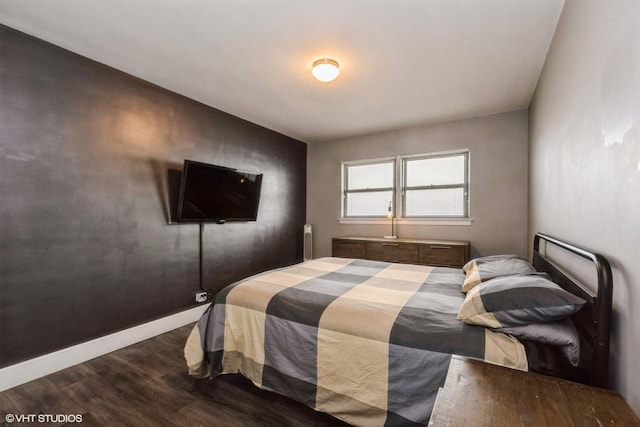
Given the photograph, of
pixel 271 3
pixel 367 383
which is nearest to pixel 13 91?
pixel 271 3

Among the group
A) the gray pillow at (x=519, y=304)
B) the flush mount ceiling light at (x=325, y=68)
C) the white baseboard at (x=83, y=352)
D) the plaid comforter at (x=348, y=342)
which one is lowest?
the white baseboard at (x=83, y=352)

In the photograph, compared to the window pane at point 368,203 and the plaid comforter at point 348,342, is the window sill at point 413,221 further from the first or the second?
the plaid comforter at point 348,342

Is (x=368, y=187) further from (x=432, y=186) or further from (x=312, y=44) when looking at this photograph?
(x=312, y=44)

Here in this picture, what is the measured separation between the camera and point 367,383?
149 cm

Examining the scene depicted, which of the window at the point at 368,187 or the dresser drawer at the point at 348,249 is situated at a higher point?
the window at the point at 368,187

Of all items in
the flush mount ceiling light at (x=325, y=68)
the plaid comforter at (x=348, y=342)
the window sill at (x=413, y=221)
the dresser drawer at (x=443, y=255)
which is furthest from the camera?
the window sill at (x=413, y=221)

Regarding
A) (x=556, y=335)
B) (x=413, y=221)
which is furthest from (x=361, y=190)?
(x=556, y=335)

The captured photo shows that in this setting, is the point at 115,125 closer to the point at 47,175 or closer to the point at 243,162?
the point at 47,175

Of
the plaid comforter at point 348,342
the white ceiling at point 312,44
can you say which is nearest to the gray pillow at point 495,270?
the plaid comforter at point 348,342

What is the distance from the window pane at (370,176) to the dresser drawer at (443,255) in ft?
4.32

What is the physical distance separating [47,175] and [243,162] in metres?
2.12

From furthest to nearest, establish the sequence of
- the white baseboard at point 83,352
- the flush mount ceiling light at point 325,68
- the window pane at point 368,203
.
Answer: the window pane at point 368,203
the flush mount ceiling light at point 325,68
the white baseboard at point 83,352

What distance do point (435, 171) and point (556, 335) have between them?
11.2 feet

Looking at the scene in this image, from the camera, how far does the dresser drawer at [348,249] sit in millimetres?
4312
